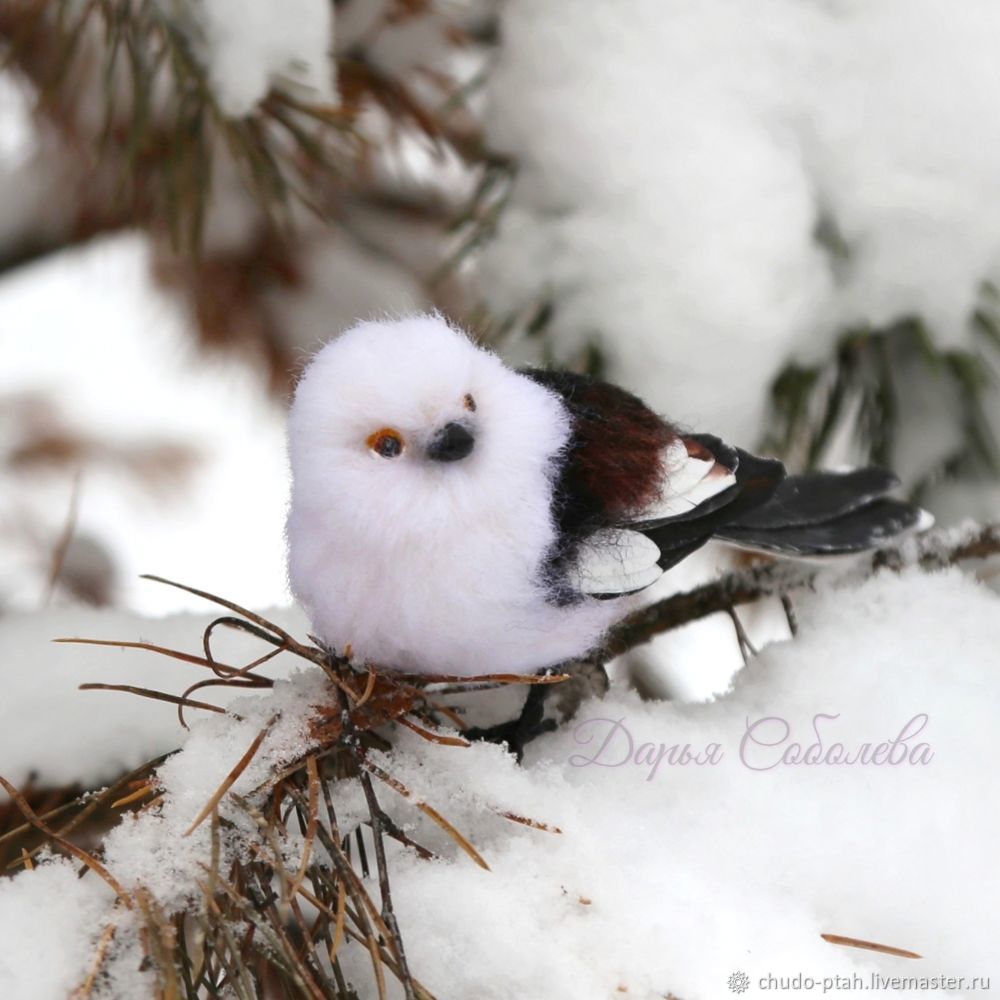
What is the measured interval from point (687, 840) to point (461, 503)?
0.22m

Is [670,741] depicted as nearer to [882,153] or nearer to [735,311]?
[735,311]

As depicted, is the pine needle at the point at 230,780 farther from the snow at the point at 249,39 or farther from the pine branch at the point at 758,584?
the snow at the point at 249,39

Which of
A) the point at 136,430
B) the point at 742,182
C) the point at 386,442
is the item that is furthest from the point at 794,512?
the point at 136,430

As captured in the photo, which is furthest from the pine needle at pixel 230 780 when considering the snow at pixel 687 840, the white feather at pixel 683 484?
the white feather at pixel 683 484

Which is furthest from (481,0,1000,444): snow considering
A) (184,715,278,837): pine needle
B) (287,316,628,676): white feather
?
(184,715,278,837): pine needle

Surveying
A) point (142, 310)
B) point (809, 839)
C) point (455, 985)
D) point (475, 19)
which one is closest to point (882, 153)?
point (475, 19)

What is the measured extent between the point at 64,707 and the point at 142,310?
645 millimetres

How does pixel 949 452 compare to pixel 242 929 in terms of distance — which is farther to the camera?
pixel 949 452

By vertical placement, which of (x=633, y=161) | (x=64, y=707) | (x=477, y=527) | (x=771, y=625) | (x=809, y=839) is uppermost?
(x=633, y=161)

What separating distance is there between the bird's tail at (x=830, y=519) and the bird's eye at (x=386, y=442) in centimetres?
27

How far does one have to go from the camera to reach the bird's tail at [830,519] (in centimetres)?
70

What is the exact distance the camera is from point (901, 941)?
510mm

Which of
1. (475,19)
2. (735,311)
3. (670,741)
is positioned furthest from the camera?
(475,19)

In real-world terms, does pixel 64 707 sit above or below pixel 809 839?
below
